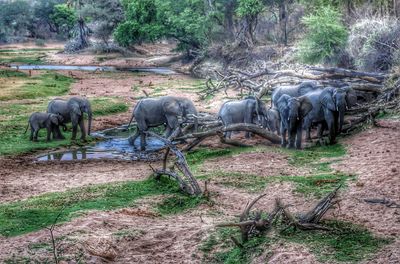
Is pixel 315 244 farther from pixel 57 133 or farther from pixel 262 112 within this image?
pixel 57 133

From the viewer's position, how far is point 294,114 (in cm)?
1582

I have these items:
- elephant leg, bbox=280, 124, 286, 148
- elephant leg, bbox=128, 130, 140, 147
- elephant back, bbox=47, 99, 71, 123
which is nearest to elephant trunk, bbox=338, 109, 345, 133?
elephant leg, bbox=280, 124, 286, 148

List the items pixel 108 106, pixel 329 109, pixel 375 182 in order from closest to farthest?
pixel 375 182
pixel 329 109
pixel 108 106

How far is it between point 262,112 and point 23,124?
9548 millimetres

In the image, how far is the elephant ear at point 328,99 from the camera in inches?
630

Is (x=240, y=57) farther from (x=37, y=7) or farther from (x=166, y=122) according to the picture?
(x=37, y=7)

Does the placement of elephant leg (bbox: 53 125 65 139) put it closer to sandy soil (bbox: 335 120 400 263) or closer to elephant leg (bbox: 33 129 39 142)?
elephant leg (bbox: 33 129 39 142)

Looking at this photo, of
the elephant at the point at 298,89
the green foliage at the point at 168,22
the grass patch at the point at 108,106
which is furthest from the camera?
the green foliage at the point at 168,22

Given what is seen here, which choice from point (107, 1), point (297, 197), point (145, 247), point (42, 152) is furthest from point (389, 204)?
point (107, 1)

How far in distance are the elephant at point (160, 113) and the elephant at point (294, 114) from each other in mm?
3406

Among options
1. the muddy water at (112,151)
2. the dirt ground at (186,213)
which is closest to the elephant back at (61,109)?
the muddy water at (112,151)

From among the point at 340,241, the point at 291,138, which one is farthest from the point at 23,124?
the point at 340,241

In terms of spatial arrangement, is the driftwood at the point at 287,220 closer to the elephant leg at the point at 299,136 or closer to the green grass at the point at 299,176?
the green grass at the point at 299,176

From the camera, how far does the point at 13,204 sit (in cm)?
1164
